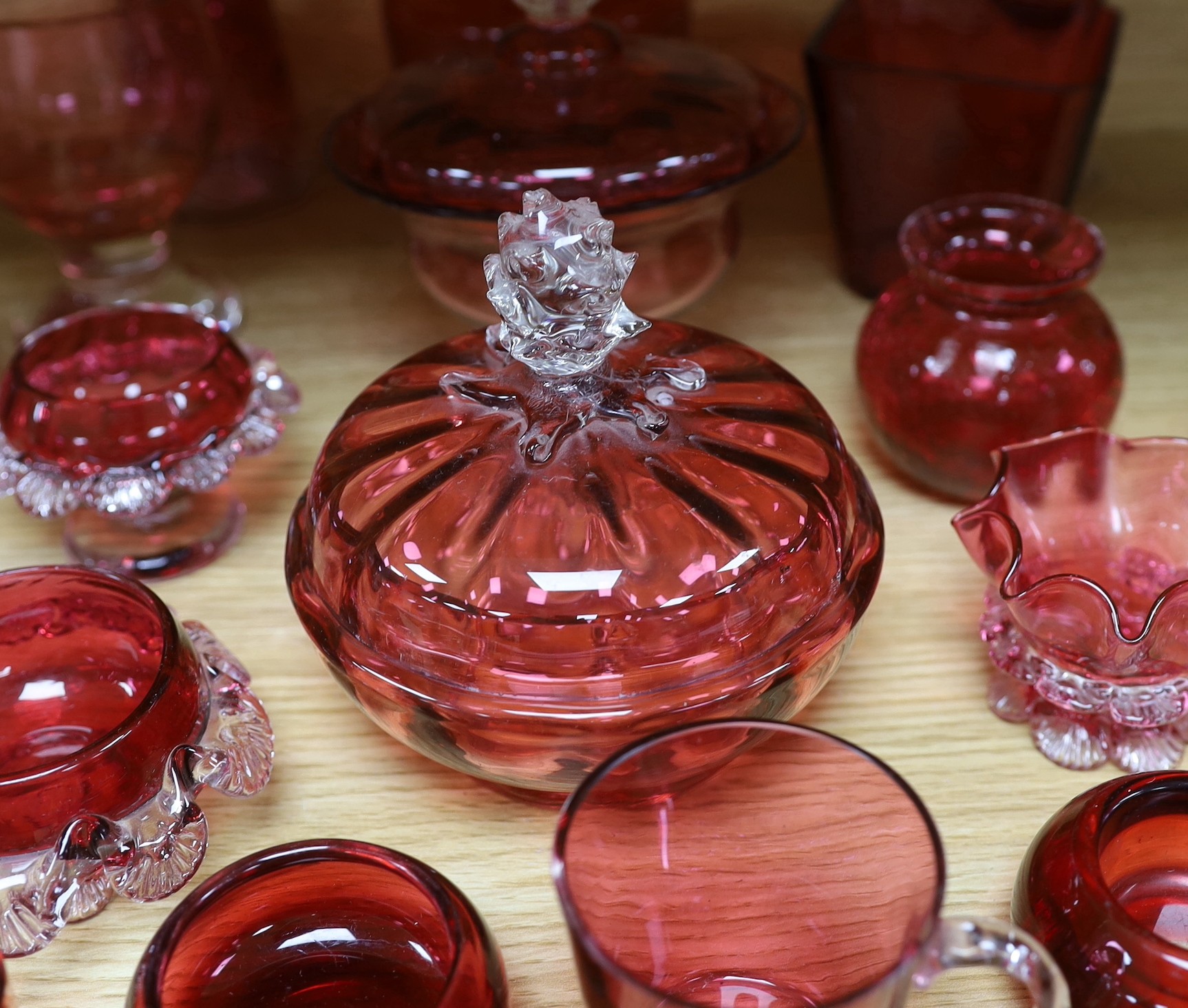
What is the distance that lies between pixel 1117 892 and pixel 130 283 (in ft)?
1.76

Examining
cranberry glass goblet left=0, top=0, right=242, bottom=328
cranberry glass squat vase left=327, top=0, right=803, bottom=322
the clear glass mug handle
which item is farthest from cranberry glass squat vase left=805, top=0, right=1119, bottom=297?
the clear glass mug handle

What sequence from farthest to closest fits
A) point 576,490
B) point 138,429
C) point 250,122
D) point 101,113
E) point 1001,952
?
point 250,122 → point 101,113 → point 138,429 → point 576,490 → point 1001,952

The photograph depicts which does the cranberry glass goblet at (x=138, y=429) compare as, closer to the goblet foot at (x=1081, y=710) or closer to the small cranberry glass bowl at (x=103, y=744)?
the small cranberry glass bowl at (x=103, y=744)

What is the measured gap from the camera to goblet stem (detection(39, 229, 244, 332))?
0.68 meters

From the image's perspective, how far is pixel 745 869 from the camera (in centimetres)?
37

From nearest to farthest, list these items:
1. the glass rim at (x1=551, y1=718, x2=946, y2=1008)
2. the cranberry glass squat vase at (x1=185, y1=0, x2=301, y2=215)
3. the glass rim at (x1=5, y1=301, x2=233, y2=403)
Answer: the glass rim at (x1=551, y1=718, x2=946, y2=1008) < the glass rim at (x1=5, y1=301, x2=233, y2=403) < the cranberry glass squat vase at (x1=185, y1=0, x2=301, y2=215)

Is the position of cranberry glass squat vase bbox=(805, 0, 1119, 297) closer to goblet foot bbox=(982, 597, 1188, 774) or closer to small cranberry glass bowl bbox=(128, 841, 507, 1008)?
goblet foot bbox=(982, 597, 1188, 774)

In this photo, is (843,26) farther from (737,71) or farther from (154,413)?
(154,413)

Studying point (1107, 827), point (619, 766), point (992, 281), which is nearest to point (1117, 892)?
point (1107, 827)

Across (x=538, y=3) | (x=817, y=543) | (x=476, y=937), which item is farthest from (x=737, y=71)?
(x=476, y=937)

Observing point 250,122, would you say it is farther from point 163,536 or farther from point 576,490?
point 576,490

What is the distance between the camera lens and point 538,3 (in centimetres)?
57

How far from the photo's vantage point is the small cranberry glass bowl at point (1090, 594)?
1.37ft

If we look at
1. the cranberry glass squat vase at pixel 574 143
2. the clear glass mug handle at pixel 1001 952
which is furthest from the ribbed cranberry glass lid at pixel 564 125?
the clear glass mug handle at pixel 1001 952
